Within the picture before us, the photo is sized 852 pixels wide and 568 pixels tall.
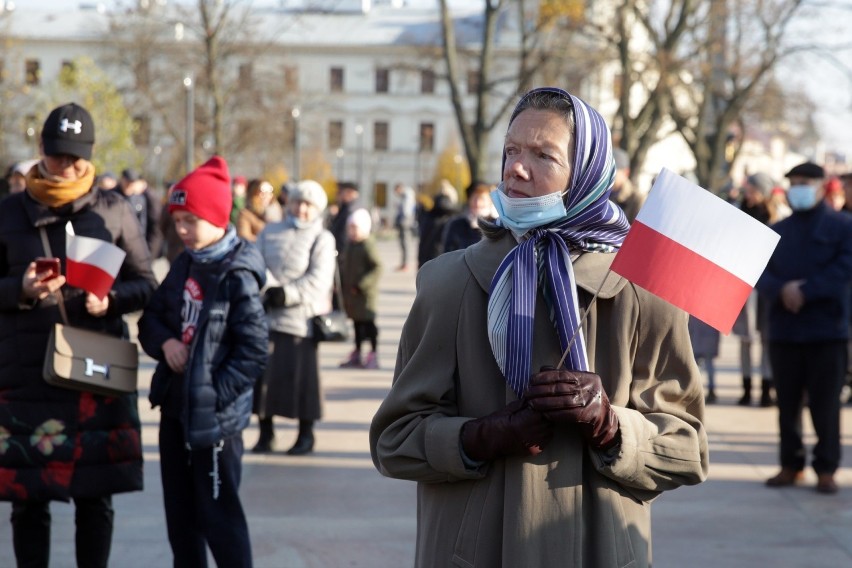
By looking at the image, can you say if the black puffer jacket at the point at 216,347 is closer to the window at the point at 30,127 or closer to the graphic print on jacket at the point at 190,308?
the graphic print on jacket at the point at 190,308

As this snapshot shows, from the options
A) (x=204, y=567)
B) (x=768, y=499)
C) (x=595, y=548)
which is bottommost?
(x=768, y=499)

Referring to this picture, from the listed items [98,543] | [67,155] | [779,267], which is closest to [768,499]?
[779,267]

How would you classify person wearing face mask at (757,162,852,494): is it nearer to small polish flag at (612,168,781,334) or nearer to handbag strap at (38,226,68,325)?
handbag strap at (38,226,68,325)

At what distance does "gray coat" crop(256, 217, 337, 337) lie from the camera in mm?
8711

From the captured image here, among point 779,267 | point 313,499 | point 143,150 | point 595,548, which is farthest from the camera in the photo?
point 143,150

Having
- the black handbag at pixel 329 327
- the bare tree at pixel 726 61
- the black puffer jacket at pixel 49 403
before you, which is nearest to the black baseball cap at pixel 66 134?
the black puffer jacket at pixel 49 403

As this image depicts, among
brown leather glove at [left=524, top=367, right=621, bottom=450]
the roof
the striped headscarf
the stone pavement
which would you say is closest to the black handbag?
the stone pavement

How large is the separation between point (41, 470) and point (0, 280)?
2.59 ft

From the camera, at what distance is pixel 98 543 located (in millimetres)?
5309

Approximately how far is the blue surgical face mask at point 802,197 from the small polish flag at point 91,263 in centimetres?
482

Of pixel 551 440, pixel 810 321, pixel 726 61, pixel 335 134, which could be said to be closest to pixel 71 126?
pixel 551 440

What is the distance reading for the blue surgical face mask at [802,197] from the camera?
823cm

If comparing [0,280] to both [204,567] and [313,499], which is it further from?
[313,499]

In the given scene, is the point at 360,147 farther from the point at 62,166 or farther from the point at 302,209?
the point at 62,166
